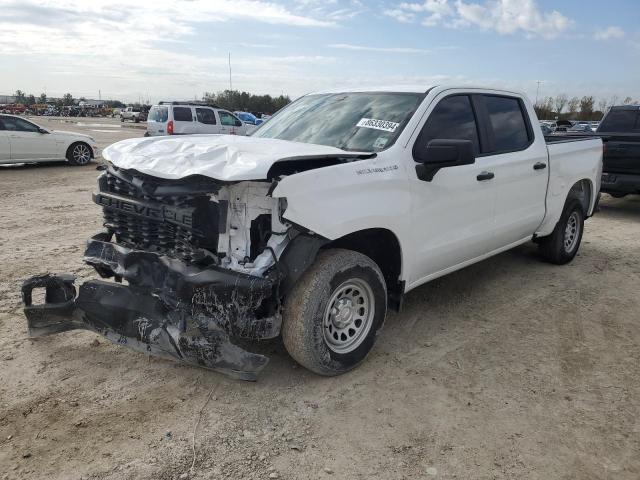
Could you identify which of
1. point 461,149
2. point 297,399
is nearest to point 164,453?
point 297,399

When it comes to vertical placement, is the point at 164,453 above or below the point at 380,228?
below

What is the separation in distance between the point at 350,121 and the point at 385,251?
43.0 inches

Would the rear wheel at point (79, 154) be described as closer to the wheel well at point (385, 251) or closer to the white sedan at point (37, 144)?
the white sedan at point (37, 144)

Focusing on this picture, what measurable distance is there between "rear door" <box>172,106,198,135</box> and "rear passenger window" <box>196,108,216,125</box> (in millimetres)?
309

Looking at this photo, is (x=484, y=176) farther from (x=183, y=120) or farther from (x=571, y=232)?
(x=183, y=120)

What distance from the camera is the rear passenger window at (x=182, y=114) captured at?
19.5m

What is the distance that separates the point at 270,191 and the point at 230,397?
4.49ft

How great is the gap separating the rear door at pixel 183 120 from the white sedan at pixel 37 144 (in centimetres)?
445

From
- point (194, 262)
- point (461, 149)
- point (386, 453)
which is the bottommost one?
point (386, 453)

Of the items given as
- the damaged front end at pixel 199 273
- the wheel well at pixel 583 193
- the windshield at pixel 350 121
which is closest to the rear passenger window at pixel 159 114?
the windshield at pixel 350 121

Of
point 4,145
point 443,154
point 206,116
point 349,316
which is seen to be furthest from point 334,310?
point 206,116

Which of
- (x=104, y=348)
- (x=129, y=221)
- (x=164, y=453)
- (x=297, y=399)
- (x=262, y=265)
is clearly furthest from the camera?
(x=104, y=348)

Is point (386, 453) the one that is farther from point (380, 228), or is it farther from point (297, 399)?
point (380, 228)

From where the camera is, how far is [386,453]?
2.86m
